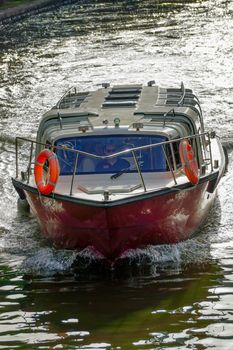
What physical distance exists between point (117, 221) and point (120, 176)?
157cm

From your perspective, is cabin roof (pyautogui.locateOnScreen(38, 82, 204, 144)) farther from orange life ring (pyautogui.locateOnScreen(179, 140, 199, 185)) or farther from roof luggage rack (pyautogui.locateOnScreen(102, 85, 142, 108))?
orange life ring (pyautogui.locateOnScreen(179, 140, 199, 185))

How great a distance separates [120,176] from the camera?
18797mm

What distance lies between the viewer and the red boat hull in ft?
57.1

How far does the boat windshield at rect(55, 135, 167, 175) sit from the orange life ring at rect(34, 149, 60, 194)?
3.51 ft

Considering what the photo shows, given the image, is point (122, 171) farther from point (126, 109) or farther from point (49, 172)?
point (126, 109)

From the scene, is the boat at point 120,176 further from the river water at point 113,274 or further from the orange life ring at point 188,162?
the river water at point 113,274

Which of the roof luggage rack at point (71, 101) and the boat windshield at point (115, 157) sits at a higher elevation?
the roof luggage rack at point (71, 101)

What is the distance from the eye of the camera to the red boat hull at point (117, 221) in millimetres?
17391

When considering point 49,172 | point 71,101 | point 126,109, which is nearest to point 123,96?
point 71,101

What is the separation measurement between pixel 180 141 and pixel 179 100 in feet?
8.75

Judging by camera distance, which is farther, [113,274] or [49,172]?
[113,274]

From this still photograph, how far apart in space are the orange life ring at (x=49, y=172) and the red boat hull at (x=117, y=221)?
0.83 feet

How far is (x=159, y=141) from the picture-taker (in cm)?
1917

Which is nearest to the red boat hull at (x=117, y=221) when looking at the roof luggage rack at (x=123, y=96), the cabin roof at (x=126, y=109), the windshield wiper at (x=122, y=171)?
the windshield wiper at (x=122, y=171)
